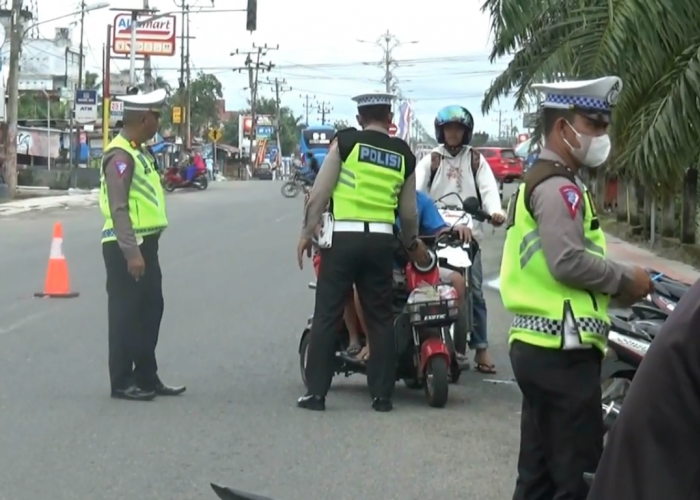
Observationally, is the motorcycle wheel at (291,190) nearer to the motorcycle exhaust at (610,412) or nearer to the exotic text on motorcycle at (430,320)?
the exotic text on motorcycle at (430,320)

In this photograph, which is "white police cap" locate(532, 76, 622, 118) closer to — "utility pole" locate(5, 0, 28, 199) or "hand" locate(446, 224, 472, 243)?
"hand" locate(446, 224, 472, 243)

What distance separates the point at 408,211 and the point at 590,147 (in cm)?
311

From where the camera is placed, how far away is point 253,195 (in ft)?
145

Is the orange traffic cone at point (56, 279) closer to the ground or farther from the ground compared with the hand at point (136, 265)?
closer to the ground

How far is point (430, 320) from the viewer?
7.48 metres

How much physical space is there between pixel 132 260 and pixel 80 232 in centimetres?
1670

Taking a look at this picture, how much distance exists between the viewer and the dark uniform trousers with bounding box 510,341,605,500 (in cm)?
430

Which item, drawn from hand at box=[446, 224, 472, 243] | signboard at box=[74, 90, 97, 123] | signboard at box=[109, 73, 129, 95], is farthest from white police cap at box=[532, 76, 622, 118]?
signboard at box=[109, 73, 129, 95]

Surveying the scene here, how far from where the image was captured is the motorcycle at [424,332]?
748 cm

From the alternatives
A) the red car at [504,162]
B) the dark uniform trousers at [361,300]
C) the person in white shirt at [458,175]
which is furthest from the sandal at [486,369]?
the red car at [504,162]

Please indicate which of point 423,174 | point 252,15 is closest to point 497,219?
point 423,174

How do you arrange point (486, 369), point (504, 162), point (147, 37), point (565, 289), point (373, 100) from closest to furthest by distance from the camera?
point (565, 289) → point (373, 100) → point (486, 369) → point (504, 162) → point (147, 37)

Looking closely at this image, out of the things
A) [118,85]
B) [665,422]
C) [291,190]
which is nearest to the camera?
[665,422]

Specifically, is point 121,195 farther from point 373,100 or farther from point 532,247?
point 532,247
